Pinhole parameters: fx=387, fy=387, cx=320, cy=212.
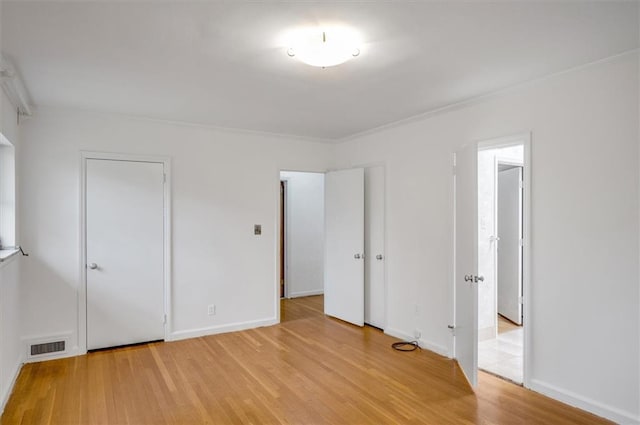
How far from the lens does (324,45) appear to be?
236 cm

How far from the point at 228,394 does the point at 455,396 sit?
5.92 feet

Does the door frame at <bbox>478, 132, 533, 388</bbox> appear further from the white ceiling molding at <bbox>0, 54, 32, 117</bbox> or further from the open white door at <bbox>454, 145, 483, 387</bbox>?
the white ceiling molding at <bbox>0, 54, 32, 117</bbox>

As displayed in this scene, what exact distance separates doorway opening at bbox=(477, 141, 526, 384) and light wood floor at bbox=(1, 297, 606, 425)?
67 centimetres

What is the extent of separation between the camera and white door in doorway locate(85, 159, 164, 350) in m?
4.11

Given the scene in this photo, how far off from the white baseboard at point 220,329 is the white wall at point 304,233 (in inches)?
69.5

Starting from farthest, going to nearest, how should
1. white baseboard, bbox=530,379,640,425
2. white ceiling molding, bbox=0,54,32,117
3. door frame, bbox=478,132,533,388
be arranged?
door frame, bbox=478,132,533,388
white ceiling molding, bbox=0,54,32,117
white baseboard, bbox=530,379,640,425

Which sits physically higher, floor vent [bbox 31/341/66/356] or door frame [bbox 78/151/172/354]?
door frame [bbox 78/151/172/354]

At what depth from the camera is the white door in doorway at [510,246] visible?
505 cm

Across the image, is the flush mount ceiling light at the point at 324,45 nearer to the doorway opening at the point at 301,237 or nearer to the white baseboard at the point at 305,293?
the doorway opening at the point at 301,237

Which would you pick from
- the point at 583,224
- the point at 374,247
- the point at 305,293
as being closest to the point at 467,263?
the point at 583,224

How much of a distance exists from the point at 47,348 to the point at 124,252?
1.15 m

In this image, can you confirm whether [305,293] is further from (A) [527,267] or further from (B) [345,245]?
(A) [527,267]

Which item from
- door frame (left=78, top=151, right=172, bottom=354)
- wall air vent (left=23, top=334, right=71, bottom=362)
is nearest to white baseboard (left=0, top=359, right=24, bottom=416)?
wall air vent (left=23, top=334, right=71, bottom=362)

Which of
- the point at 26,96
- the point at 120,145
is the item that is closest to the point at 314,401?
the point at 120,145
